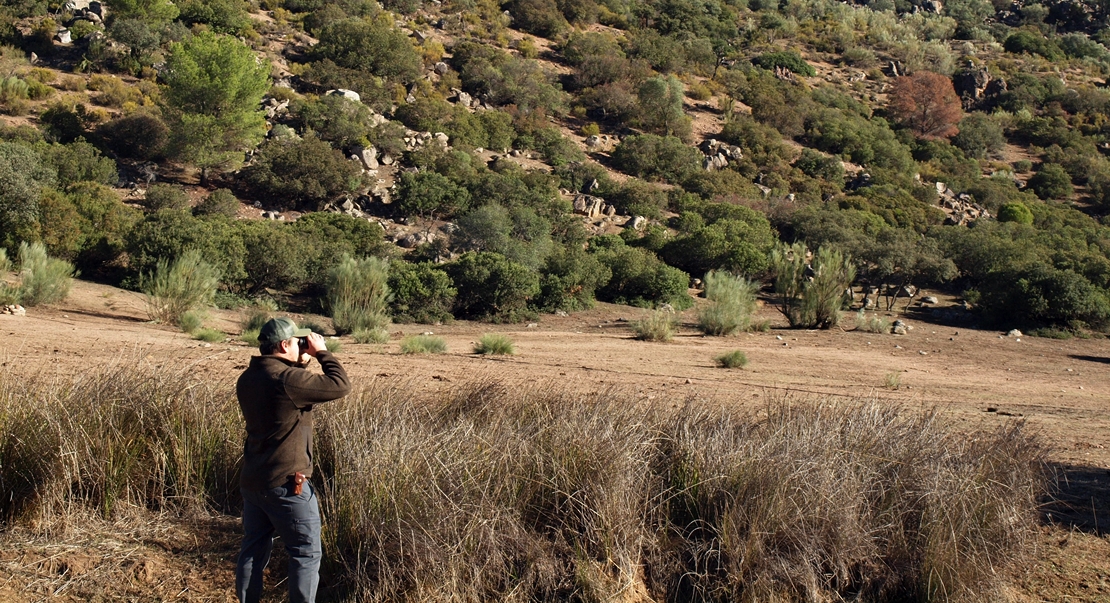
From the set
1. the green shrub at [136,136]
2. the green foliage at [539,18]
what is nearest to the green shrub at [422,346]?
the green shrub at [136,136]

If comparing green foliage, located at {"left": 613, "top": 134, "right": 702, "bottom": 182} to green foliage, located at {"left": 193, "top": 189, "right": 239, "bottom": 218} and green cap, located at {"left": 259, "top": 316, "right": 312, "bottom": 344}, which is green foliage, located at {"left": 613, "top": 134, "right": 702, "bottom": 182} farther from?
green cap, located at {"left": 259, "top": 316, "right": 312, "bottom": 344}

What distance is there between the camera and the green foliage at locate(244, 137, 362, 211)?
3189cm

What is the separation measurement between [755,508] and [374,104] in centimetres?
3964

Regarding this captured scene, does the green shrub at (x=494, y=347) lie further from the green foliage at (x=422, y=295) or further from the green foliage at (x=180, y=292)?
the green foliage at (x=422, y=295)

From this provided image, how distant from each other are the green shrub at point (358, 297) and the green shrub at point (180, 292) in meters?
2.67

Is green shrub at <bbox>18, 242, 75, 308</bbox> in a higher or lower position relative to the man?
lower

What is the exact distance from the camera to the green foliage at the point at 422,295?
21.7 m

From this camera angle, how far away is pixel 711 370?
13.6 meters

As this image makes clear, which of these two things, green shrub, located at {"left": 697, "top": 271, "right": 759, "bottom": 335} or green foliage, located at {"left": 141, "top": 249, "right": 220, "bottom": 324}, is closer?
green foliage, located at {"left": 141, "top": 249, "right": 220, "bottom": 324}

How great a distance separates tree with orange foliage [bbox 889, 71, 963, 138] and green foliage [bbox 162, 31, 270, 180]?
42060 mm

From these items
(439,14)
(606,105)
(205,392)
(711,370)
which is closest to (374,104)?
(606,105)

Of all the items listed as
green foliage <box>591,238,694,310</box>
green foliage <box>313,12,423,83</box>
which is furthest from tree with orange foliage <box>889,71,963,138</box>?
green foliage <box>591,238,694,310</box>

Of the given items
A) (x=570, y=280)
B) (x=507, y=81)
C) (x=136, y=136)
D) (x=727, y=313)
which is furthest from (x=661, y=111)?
(x=727, y=313)

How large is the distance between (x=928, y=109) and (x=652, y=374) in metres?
51.8
